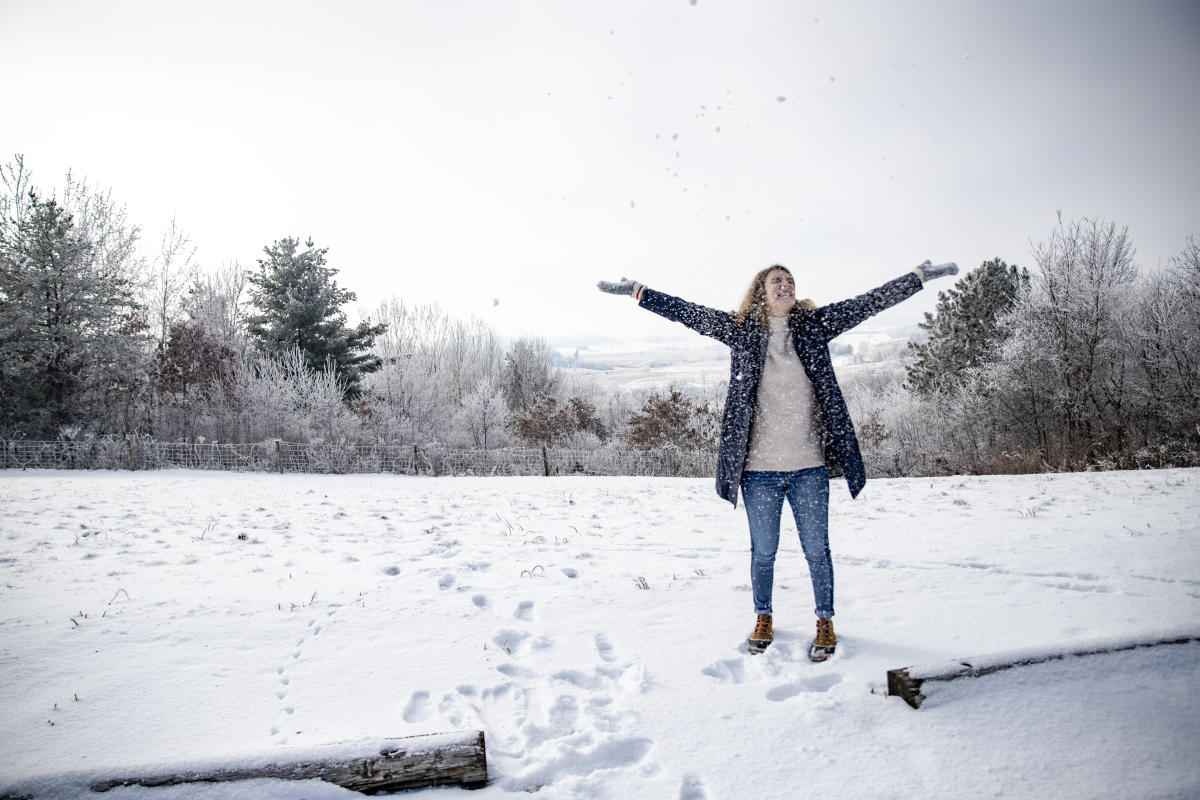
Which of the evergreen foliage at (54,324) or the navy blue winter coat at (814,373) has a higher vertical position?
the evergreen foliage at (54,324)

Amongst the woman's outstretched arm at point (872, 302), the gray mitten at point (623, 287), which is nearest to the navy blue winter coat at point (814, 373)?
the woman's outstretched arm at point (872, 302)

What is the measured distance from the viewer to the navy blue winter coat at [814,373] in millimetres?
2982

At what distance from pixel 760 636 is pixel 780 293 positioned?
1838mm

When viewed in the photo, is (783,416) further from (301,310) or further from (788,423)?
(301,310)

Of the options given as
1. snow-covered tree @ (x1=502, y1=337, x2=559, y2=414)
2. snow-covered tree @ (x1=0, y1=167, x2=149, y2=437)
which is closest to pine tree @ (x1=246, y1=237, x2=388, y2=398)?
snow-covered tree @ (x1=0, y1=167, x2=149, y2=437)

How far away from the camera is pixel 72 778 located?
1.75 meters

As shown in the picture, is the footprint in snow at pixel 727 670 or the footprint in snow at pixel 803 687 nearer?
the footprint in snow at pixel 803 687

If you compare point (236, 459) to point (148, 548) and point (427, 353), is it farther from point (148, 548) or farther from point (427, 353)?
point (427, 353)

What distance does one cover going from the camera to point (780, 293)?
304 cm

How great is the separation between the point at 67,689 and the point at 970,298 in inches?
1289

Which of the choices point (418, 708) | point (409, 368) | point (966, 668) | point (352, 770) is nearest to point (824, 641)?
point (966, 668)

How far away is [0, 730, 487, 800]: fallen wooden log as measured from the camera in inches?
69.0

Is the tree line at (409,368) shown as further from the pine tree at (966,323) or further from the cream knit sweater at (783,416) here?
the cream knit sweater at (783,416)

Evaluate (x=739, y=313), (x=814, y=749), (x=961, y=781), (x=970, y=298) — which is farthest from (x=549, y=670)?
(x=970, y=298)
